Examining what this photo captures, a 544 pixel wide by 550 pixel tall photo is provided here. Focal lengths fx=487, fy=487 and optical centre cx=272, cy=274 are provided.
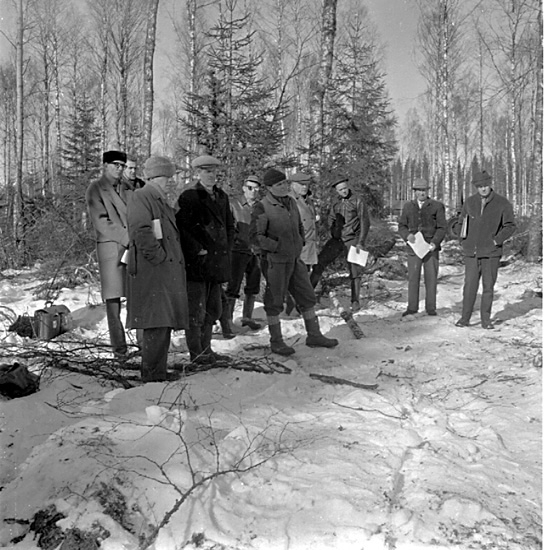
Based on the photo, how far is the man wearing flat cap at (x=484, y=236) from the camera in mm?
6078

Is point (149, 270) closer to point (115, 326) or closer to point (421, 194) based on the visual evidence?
point (115, 326)

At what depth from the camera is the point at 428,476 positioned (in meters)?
2.47

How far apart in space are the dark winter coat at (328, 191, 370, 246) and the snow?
3019mm

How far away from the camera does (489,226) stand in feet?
20.1

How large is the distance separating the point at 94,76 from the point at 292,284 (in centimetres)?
2748

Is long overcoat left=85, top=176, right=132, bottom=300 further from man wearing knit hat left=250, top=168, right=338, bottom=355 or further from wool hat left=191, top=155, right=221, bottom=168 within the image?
man wearing knit hat left=250, top=168, right=338, bottom=355

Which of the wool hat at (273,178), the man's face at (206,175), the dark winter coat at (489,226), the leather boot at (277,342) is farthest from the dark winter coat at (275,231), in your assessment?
the dark winter coat at (489,226)

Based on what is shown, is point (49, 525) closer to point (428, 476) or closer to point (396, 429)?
point (428, 476)

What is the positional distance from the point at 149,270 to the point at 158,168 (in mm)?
836

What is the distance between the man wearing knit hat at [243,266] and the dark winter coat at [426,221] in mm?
2261

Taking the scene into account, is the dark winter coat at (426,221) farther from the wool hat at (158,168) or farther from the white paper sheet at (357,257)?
the wool hat at (158,168)

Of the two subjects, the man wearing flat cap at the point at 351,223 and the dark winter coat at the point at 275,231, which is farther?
the man wearing flat cap at the point at 351,223

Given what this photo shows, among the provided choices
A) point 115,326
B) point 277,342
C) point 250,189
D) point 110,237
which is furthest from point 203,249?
point 250,189

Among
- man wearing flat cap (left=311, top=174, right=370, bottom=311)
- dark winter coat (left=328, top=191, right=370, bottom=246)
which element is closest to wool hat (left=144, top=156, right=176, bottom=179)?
man wearing flat cap (left=311, top=174, right=370, bottom=311)
